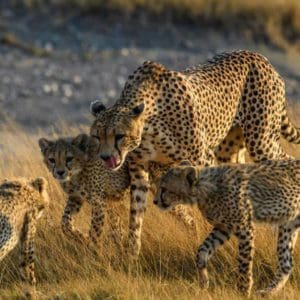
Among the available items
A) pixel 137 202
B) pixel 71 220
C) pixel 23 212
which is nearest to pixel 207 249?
pixel 137 202

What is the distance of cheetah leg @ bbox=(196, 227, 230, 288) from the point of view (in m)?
6.79

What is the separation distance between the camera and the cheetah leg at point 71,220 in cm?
757

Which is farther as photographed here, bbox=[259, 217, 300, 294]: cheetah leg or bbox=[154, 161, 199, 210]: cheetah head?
bbox=[259, 217, 300, 294]: cheetah leg

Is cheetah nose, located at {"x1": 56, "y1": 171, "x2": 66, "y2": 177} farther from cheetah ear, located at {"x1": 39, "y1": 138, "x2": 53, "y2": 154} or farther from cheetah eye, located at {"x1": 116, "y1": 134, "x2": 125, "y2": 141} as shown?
cheetah eye, located at {"x1": 116, "y1": 134, "x2": 125, "y2": 141}

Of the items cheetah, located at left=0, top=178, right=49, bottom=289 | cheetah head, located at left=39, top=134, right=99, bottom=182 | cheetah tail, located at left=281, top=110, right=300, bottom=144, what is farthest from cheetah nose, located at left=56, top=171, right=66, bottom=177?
cheetah tail, located at left=281, top=110, right=300, bottom=144

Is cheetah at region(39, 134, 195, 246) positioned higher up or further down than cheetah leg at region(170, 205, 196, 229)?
higher up

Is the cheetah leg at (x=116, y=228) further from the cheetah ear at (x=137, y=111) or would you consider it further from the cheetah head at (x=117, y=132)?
the cheetah ear at (x=137, y=111)

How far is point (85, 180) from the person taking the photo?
761 cm

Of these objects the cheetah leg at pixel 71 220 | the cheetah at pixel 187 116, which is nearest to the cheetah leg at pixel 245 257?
the cheetah at pixel 187 116

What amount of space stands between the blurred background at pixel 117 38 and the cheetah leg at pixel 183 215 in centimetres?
857

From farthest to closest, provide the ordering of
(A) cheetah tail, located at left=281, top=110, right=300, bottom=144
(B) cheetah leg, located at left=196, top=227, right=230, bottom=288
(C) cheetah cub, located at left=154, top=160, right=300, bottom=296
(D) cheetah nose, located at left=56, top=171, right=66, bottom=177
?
(A) cheetah tail, located at left=281, top=110, right=300, bottom=144 < (D) cheetah nose, located at left=56, top=171, right=66, bottom=177 < (B) cheetah leg, located at left=196, top=227, right=230, bottom=288 < (C) cheetah cub, located at left=154, top=160, right=300, bottom=296

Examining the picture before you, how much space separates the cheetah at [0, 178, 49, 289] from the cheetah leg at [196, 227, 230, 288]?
38.3 inches

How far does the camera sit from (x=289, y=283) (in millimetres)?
7043

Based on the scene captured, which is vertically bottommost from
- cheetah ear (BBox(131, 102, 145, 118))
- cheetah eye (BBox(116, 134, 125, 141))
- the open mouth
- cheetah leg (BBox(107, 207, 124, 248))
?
cheetah leg (BBox(107, 207, 124, 248))
